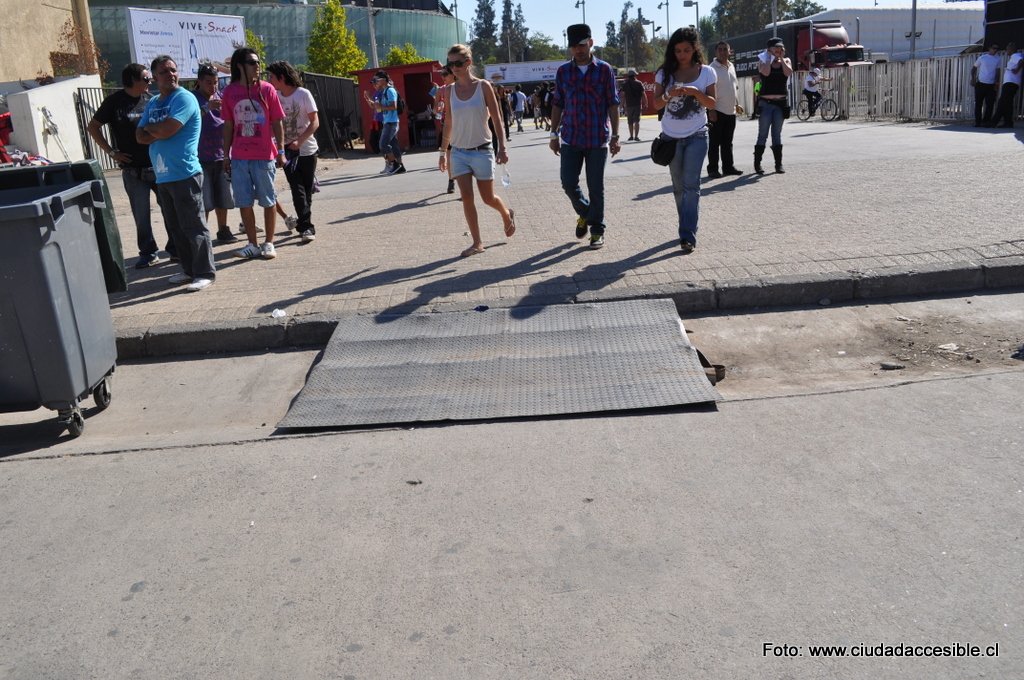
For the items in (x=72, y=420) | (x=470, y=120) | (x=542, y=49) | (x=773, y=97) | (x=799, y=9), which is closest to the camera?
(x=72, y=420)

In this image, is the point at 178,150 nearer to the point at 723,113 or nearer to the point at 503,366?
the point at 503,366

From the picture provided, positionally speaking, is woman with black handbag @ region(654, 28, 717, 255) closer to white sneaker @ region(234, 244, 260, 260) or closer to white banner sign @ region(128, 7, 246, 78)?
white sneaker @ region(234, 244, 260, 260)

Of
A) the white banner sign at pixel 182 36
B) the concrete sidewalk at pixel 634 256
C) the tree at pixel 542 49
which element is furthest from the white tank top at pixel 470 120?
the tree at pixel 542 49

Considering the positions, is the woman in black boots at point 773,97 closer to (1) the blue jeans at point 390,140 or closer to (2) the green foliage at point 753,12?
(1) the blue jeans at point 390,140

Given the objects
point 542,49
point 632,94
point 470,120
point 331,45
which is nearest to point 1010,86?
point 632,94

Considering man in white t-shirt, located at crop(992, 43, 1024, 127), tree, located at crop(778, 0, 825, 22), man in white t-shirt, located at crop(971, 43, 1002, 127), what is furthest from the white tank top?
tree, located at crop(778, 0, 825, 22)

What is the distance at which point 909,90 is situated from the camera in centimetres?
2272

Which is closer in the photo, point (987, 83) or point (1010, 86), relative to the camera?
point (1010, 86)

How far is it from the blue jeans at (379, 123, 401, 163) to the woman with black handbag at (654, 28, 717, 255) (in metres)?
9.54

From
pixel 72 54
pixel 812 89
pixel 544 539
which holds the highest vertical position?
pixel 72 54

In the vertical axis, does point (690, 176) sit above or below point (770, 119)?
below

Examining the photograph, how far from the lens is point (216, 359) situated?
595cm

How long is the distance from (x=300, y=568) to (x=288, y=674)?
609 millimetres

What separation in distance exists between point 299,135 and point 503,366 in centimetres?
485
